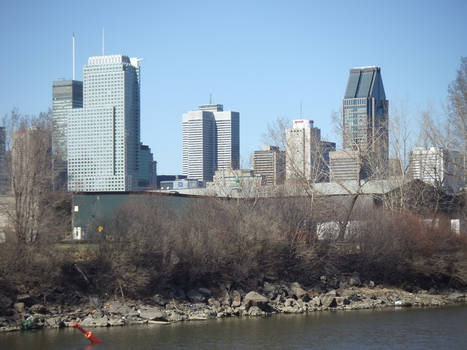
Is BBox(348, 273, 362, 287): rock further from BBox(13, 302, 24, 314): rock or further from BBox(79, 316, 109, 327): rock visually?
BBox(13, 302, 24, 314): rock

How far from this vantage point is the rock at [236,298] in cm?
3830

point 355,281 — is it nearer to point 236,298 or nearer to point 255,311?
point 236,298

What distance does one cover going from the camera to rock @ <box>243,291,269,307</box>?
38188 mm

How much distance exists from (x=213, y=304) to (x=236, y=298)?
1.42 m

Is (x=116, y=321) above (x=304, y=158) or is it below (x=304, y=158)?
below

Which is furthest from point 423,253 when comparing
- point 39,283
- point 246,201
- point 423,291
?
point 39,283

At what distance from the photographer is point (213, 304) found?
38312mm

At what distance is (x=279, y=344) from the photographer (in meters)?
30.1

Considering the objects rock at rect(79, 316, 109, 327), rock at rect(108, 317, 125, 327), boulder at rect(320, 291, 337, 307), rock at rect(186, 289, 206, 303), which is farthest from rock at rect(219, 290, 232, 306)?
rock at rect(79, 316, 109, 327)

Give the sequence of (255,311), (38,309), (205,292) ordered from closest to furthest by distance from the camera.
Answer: (38,309)
(255,311)
(205,292)

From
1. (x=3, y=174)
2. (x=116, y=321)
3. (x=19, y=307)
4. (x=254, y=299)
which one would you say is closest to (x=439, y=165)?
(x=254, y=299)

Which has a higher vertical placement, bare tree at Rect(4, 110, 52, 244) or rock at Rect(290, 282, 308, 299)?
bare tree at Rect(4, 110, 52, 244)

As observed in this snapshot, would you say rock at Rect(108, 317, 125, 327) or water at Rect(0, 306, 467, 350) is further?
rock at Rect(108, 317, 125, 327)

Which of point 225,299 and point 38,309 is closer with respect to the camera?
point 38,309
